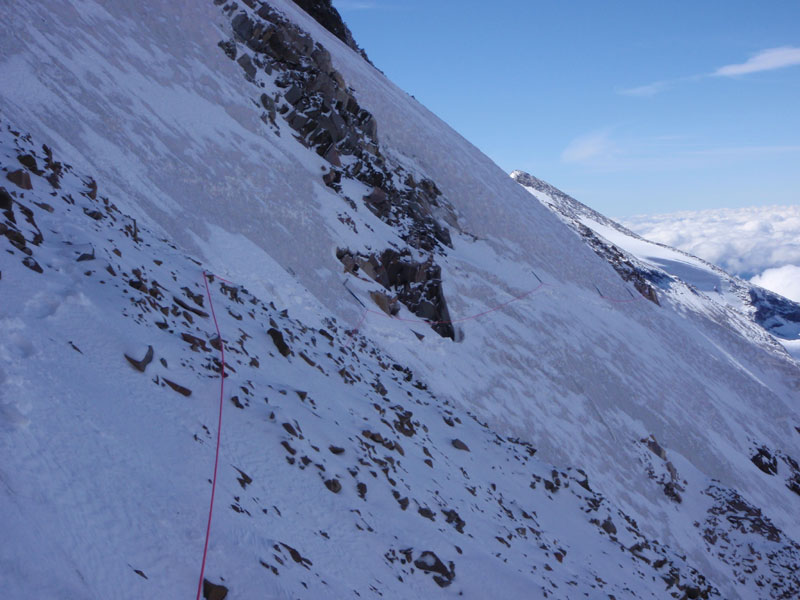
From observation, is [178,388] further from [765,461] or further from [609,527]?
[765,461]

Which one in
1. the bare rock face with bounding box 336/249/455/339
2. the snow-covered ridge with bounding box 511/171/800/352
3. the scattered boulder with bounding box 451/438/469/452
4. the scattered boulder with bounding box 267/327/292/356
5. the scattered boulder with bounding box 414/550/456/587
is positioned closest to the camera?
the scattered boulder with bounding box 414/550/456/587

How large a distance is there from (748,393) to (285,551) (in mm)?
31976

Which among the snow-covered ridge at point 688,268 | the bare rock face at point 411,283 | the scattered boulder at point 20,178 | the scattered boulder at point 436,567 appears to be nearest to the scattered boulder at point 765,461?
the bare rock face at point 411,283

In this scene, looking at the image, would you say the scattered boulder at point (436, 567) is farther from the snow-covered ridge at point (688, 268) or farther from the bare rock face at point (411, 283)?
the snow-covered ridge at point (688, 268)

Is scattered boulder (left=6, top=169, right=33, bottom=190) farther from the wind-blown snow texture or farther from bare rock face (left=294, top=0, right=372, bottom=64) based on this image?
bare rock face (left=294, top=0, right=372, bottom=64)

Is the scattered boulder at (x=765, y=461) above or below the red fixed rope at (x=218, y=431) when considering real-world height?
above

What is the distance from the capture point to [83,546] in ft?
14.2

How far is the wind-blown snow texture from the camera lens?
5.50 m

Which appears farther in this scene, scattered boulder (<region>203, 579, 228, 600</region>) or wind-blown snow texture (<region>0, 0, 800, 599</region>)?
wind-blown snow texture (<region>0, 0, 800, 599</region>)

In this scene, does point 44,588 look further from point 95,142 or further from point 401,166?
point 401,166

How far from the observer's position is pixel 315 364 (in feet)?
37.6

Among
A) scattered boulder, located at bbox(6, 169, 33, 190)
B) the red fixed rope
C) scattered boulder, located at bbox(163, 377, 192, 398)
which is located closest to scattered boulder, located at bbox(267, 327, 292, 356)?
the red fixed rope

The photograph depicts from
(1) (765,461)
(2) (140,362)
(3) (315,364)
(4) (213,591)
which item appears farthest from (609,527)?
(1) (765,461)

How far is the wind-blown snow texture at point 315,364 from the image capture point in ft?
18.0
